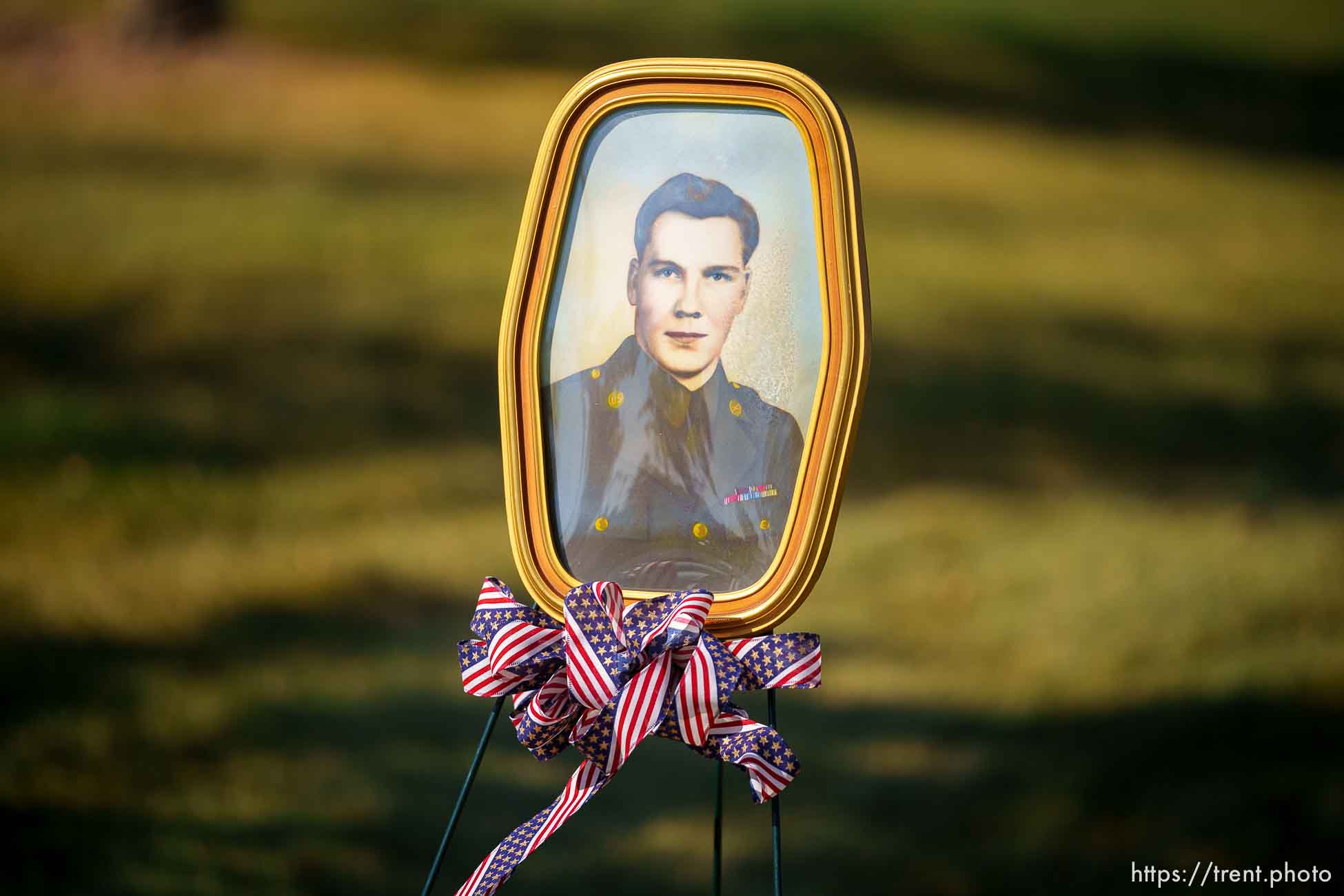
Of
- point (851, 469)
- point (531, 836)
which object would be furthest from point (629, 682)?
point (851, 469)

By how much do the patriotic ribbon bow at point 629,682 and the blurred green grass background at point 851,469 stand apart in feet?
2.78

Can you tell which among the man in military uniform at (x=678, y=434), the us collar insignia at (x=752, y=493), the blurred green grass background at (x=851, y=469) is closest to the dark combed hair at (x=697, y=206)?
the man in military uniform at (x=678, y=434)

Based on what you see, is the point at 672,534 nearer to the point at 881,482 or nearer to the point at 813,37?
the point at 881,482

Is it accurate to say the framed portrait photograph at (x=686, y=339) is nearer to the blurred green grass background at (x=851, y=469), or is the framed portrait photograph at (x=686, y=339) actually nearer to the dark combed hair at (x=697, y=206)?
the dark combed hair at (x=697, y=206)

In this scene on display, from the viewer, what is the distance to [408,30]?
159 centimetres

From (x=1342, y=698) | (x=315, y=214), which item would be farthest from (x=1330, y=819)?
(x=315, y=214)

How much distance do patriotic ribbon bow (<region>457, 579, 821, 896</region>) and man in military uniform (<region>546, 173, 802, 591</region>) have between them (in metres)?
0.05

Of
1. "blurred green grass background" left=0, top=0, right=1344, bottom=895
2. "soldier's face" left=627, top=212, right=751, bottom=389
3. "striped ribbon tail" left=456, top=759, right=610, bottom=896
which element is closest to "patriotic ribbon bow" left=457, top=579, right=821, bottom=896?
"striped ribbon tail" left=456, top=759, right=610, bottom=896

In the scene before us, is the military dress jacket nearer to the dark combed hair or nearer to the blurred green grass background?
the dark combed hair

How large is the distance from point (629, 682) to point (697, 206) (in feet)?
1.00

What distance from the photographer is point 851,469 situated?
1.58 metres

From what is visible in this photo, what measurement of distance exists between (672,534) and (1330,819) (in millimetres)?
1241

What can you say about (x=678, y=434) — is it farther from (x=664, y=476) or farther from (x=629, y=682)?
(x=629, y=682)

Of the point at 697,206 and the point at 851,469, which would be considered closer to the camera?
the point at 697,206
